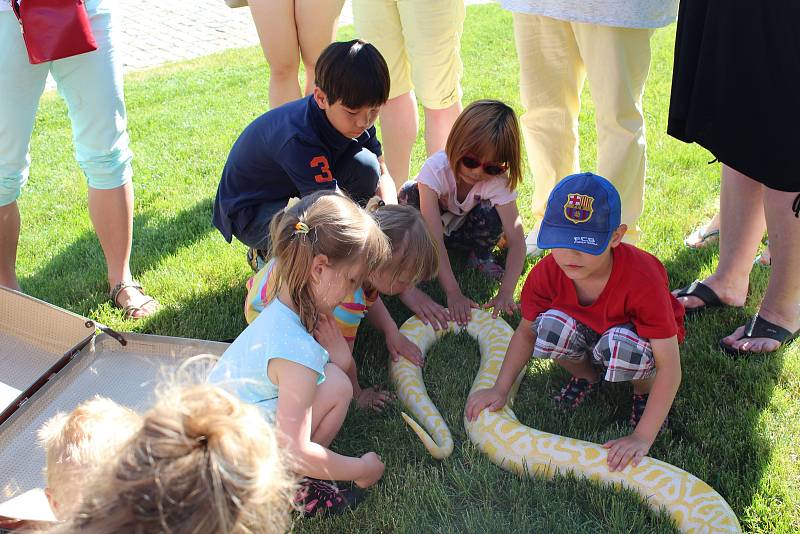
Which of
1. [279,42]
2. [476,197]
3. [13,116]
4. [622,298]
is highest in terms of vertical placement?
[13,116]

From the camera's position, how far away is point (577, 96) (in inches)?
151

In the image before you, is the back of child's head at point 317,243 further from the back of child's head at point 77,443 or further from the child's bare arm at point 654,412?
the child's bare arm at point 654,412

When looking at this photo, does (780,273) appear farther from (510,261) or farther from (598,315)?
(510,261)

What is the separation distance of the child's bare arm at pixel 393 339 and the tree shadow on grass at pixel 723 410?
1.04 m

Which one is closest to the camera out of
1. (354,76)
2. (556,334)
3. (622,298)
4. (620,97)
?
(622,298)

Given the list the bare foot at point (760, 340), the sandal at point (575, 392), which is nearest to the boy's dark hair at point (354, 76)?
the sandal at point (575, 392)

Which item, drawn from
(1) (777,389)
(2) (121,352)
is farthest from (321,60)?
(1) (777,389)

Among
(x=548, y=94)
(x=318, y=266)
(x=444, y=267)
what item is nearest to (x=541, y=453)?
(x=318, y=266)

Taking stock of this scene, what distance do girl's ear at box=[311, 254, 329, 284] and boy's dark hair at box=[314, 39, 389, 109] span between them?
0.97m

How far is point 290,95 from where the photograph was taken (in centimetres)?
445

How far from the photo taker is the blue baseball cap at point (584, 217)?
7.98 feet

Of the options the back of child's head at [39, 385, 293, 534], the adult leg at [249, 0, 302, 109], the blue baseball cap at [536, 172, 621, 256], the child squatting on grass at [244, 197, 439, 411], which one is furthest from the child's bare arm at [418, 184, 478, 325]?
the back of child's head at [39, 385, 293, 534]

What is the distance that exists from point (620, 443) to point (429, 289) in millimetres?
1501

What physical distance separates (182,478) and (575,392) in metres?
1.84
